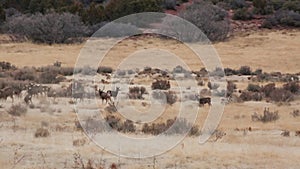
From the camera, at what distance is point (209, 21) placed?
56.0 metres

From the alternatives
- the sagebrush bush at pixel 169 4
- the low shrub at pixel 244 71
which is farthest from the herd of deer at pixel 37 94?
the sagebrush bush at pixel 169 4

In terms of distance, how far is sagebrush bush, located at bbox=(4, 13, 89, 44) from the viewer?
51.5 meters

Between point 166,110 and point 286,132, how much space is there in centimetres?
519

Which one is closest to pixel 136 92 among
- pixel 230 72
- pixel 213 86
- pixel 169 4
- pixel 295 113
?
pixel 213 86

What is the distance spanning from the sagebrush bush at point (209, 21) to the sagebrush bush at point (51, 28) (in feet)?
31.6

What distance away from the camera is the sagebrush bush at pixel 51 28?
169ft

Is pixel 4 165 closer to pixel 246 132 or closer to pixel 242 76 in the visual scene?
pixel 246 132

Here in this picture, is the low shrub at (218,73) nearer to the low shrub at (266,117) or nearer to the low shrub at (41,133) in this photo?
the low shrub at (266,117)

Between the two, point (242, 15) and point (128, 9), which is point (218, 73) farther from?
point (242, 15)

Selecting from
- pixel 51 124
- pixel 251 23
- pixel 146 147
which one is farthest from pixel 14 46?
pixel 146 147

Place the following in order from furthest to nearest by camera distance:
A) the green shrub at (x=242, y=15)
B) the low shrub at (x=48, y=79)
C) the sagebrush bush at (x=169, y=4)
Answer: the sagebrush bush at (x=169, y=4)
the green shrub at (x=242, y=15)
the low shrub at (x=48, y=79)

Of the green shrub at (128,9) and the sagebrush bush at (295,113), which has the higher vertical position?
the green shrub at (128,9)

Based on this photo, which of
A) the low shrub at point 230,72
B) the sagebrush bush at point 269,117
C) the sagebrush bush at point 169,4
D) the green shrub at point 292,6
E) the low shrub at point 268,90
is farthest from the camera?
the sagebrush bush at point 169,4

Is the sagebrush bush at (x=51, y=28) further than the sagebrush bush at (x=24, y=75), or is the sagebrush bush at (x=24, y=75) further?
the sagebrush bush at (x=51, y=28)
